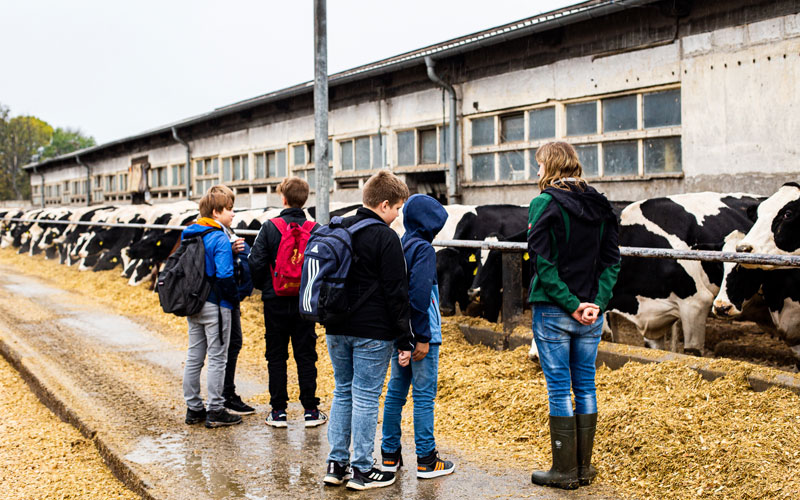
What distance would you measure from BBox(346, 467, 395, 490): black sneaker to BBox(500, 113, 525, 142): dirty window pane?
32.9 ft

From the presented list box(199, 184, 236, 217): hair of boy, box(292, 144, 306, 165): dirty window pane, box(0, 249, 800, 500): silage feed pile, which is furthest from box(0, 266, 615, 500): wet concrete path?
box(292, 144, 306, 165): dirty window pane

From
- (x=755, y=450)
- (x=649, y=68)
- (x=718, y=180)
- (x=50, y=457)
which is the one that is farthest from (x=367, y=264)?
(x=649, y=68)

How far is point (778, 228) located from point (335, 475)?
4.52 metres

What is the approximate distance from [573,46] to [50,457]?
33.2ft

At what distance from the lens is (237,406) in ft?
20.3

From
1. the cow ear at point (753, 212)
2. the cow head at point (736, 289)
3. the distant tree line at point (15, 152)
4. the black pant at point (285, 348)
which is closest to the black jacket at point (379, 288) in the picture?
the black pant at point (285, 348)

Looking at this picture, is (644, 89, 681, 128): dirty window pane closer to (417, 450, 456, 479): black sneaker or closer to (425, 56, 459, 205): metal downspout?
(425, 56, 459, 205): metal downspout

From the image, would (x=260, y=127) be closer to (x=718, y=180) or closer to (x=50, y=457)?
(x=718, y=180)

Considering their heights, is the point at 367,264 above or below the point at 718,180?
below

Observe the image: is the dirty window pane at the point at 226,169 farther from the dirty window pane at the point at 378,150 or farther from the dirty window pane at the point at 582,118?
the dirty window pane at the point at 582,118

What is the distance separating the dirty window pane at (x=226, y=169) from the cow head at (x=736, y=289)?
1879cm

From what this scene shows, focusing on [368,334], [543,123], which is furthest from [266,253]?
[543,123]

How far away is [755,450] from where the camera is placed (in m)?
4.27

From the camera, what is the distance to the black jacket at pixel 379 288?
4.27m
